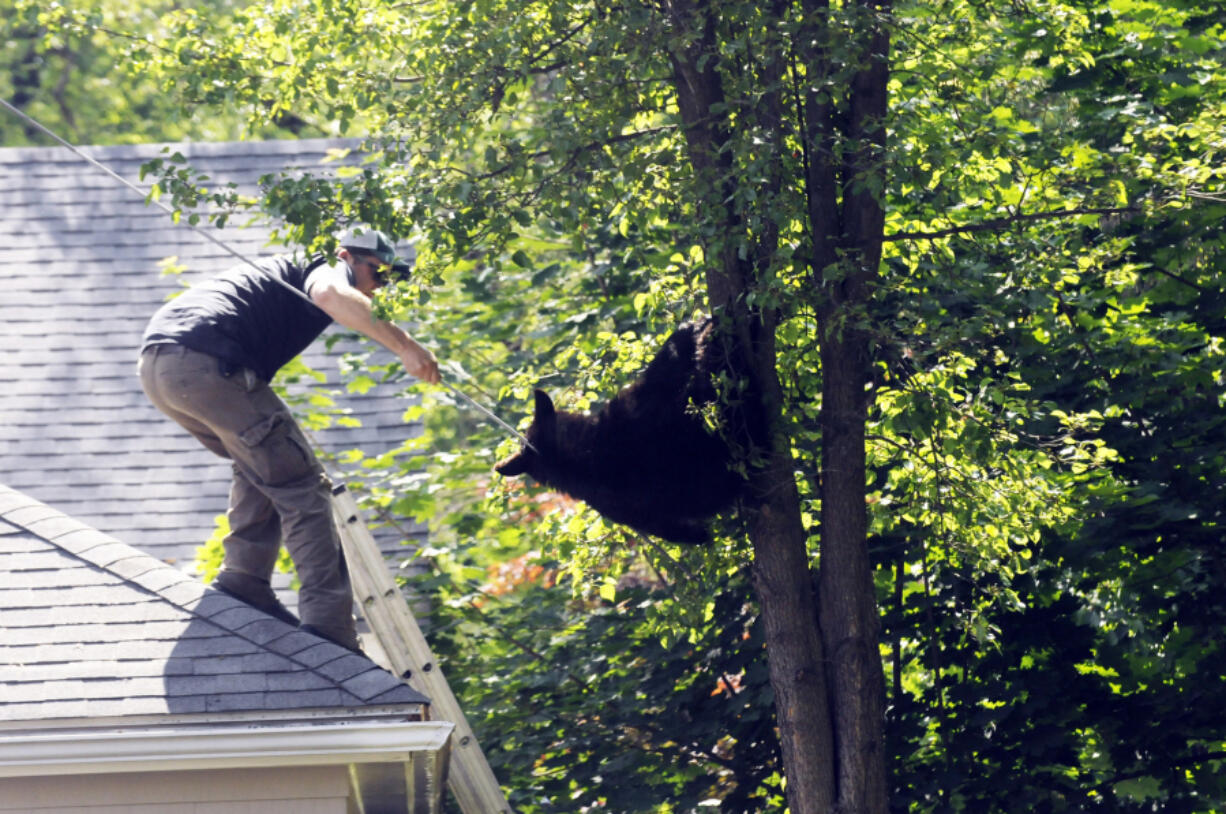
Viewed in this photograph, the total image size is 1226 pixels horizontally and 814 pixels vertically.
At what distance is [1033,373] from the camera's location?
547cm

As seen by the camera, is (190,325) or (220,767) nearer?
(220,767)

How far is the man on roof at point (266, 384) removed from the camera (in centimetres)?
520

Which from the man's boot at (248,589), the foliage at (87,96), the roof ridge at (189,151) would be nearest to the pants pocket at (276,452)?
the man's boot at (248,589)

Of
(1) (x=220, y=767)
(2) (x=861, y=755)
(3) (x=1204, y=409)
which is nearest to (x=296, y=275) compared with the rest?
(1) (x=220, y=767)

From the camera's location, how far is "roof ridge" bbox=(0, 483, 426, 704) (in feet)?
16.1

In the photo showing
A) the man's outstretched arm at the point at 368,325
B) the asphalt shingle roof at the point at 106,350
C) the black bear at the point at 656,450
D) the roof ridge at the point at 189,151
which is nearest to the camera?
the black bear at the point at 656,450

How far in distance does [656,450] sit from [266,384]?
1.76m

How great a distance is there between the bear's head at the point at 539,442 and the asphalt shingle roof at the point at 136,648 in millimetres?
922

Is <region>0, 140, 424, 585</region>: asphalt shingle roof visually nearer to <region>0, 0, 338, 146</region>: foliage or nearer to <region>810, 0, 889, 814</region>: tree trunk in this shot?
<region>810, 0, 889, 814</region>: tree trunk

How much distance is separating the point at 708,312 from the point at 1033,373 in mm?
1514

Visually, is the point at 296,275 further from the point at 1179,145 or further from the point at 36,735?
the point at 1179,145

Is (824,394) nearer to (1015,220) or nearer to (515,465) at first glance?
(1015,220)

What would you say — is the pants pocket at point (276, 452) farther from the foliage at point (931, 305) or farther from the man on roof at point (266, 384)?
the foliage at point (931, 305)

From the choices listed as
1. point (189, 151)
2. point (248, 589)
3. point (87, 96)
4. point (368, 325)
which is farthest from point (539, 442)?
point (87, 96)
